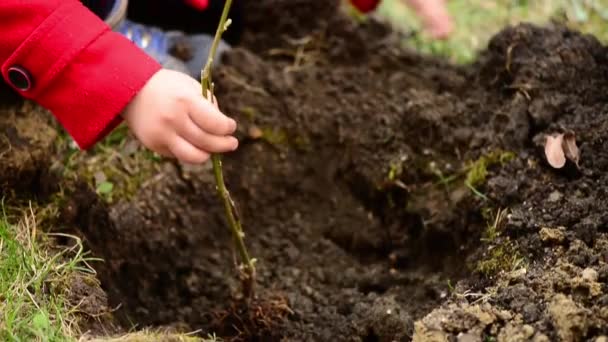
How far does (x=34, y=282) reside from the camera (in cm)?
165

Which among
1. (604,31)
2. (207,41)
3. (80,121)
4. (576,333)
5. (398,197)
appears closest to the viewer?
(576,333)

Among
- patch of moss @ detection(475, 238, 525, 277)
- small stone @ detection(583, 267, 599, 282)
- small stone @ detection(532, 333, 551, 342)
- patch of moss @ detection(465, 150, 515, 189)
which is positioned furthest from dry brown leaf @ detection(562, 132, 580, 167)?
small stone @ detection(532, 333, 551, 342)

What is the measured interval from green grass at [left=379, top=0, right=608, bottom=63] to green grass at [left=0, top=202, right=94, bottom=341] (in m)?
1.47

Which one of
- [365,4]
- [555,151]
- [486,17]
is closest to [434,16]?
[365,4]

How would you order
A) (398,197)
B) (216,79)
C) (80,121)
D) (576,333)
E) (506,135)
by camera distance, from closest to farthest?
(576,333)
(80,121)
(506,135)
(398,197)
(216,79)

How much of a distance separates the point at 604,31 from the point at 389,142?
1147 mm

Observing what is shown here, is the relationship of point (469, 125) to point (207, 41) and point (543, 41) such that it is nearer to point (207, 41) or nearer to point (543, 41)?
point (543, 41)

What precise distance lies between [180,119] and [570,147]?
2.93ft

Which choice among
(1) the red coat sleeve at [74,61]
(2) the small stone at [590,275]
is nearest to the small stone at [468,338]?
(2) the small stone at [590,275]

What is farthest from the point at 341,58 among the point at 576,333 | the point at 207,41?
the point at 576,333

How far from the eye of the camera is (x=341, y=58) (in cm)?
261

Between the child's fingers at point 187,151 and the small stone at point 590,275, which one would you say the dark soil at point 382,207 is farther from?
the child's fingers at point 187,151

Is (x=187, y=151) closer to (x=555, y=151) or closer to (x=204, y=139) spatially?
(x=204, y=139)

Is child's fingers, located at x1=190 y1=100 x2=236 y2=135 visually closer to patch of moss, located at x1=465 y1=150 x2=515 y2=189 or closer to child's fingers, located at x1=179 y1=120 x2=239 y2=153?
child's fingers, located at x1=179 y1=120 x2=239 y2=153
